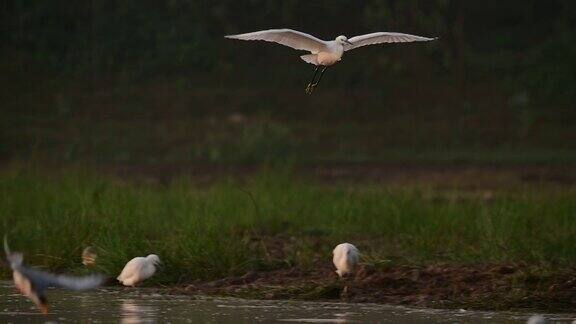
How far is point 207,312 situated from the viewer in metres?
8.95

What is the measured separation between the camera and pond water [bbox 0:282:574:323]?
862 cm

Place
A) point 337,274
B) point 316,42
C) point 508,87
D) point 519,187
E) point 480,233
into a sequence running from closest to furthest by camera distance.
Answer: point 316,42
point 337,274
point 480,233
point 519,187
point 508,87

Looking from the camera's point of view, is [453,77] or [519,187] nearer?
[519,187]

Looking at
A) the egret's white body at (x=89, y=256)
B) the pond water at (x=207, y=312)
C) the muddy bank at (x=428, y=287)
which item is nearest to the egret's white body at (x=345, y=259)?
the muddy bank at (x=428, y=287)

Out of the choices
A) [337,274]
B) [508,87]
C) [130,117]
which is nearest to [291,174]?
[337,274]

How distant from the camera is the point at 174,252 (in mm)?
10148

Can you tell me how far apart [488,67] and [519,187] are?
727 centimetres

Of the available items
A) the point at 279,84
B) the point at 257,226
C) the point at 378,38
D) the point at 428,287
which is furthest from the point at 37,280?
the point at 279,84

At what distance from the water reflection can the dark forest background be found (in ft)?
36.1

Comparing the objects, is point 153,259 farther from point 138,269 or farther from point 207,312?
point 207,312

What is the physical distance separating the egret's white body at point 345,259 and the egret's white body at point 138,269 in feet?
3.77

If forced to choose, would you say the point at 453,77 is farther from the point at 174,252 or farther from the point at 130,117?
the point at 174,252

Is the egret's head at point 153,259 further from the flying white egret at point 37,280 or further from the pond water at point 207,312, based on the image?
the flying white egret at point 37,280

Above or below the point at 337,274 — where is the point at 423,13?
above
